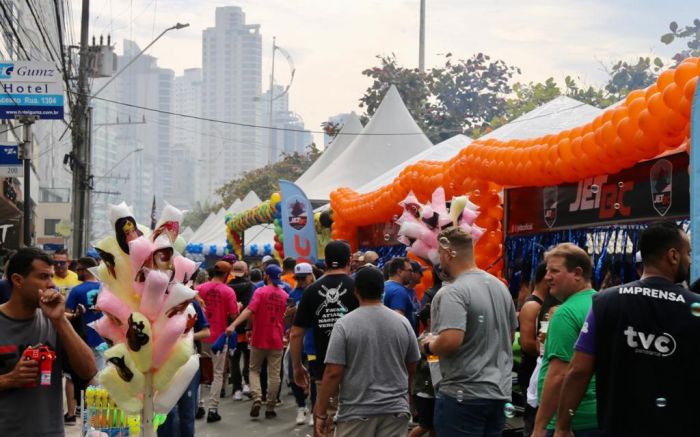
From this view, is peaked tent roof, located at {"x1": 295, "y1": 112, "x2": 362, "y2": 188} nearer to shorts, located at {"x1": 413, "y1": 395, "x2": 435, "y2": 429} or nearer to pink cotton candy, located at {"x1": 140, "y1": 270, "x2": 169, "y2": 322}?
shorts, located at {"x1": 413, "y1": 395, "x2": 435, "y2": 429}

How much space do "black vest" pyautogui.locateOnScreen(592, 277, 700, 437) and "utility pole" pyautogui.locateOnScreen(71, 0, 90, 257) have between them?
21659mm

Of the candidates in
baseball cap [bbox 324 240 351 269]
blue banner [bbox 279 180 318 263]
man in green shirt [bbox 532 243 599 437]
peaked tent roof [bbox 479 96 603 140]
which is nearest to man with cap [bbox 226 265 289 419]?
baseball cap [bbox 324 240 351 269]

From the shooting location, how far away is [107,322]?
19.0 feet

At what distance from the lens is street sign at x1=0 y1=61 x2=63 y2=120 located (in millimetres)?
19281

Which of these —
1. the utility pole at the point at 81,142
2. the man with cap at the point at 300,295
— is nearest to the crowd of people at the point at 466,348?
the man with cap at the point at 300,295

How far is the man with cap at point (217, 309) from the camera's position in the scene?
11922 millimetres

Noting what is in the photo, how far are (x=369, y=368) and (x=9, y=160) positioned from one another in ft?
57.2

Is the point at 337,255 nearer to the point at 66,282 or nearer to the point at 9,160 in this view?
the point at 66,282

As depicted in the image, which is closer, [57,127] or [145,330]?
[145,330]

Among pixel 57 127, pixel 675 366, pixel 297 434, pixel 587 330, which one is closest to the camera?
pixel 675 366

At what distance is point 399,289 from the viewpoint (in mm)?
9055

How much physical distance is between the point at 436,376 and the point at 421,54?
48.1 meters

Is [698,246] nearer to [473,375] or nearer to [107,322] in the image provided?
[473,375]

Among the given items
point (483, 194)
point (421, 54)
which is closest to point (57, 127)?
point (421, 54)
